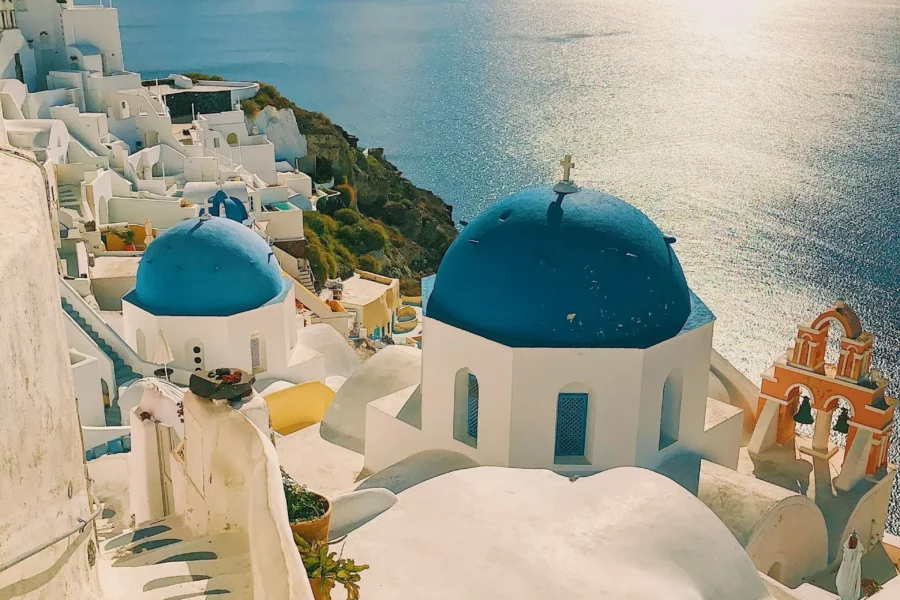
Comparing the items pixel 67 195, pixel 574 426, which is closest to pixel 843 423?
pixel 574 426

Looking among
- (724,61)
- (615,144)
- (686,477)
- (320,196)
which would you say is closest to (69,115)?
(320,196)

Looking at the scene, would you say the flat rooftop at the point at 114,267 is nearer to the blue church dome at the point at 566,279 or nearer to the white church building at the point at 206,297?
the white church building at the point at 206,297

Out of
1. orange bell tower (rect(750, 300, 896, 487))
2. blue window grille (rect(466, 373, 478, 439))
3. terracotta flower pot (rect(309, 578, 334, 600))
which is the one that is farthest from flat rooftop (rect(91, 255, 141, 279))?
terracotta flower pot (rect(309, 578, 334, 600))

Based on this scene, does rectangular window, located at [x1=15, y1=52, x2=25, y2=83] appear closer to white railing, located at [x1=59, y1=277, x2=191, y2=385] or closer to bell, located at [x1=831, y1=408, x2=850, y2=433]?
white railing, located at [x1=59, y1=277, x2=191, y2=385]

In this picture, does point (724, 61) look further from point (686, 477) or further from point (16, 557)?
point (16, 557)

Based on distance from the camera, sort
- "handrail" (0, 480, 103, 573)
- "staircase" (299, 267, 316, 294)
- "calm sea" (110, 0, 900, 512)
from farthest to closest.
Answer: "calm sea" (110, 0, 900, 512), "staircase" (299, 267, 316, 294), "handrail" (0, 480, 103, 573)

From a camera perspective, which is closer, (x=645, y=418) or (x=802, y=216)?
(x=645, y=418)
